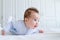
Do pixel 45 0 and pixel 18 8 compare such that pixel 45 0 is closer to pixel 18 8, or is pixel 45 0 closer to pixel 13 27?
pixel 18 8

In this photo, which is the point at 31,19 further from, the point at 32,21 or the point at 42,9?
the point at 42,9

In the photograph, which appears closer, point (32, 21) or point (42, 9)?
point (32, 21)

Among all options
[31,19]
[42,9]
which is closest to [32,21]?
[31,19]

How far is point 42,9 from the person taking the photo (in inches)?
Result: 68.9

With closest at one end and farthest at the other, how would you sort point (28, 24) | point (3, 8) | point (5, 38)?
point (5, 38)
point (28, 24)
point (3, 8)

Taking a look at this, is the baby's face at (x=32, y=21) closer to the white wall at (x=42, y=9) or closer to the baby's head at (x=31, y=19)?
the baby's head at (x=31, y=19)

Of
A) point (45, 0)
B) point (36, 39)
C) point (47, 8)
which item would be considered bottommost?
point (36, 39)

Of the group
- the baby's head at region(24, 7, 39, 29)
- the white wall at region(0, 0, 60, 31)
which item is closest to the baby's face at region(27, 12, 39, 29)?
the baby's head at region(24, 7, 39, 29)

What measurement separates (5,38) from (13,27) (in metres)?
0.21

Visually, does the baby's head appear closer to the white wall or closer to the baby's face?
the baby's face

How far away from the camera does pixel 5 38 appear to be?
0.32m

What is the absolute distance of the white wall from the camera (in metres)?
1.71

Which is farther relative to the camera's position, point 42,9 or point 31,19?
point 42,9

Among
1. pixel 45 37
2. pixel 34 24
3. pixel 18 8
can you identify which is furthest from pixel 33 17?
pixel 18 8
